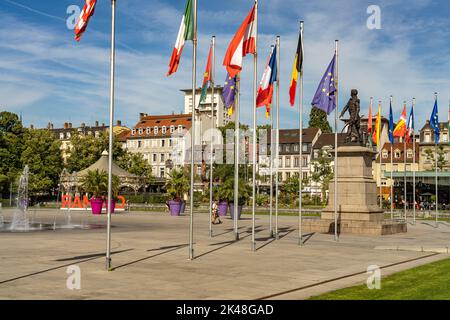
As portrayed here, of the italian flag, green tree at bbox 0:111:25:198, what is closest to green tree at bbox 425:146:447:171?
green tree at bbox 0:111:25:198

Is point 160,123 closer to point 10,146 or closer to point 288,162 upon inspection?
point 288,162

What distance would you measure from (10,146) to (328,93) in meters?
76.9

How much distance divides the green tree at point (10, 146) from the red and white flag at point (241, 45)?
247ft

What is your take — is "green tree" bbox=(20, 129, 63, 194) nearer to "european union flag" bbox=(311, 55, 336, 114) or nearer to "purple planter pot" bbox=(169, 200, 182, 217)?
"purple planter pot" bbox=(169, 200, 182, 217)

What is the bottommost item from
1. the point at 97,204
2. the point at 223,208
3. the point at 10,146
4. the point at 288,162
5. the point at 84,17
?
the point at 223,208

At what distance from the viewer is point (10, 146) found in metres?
91.6

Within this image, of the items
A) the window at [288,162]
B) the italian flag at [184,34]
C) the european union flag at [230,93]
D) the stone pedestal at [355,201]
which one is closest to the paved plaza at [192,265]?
the stone pedestal at [355,201]

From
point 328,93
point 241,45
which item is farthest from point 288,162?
point 241,45

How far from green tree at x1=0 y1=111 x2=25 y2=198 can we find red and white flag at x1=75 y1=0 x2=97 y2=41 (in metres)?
76.9

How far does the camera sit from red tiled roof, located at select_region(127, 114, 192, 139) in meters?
123

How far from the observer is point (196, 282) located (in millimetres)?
13156

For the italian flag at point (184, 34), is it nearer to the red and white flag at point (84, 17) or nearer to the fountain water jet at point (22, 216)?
the red and white flag at point (84, 17)

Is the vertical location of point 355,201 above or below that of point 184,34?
below
